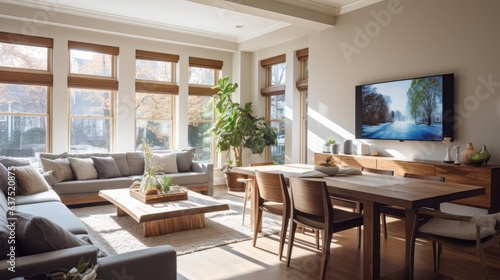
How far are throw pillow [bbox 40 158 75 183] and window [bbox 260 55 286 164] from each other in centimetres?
391

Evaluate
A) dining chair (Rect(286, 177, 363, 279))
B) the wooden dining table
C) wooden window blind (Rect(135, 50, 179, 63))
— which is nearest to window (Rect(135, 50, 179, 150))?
wooden window blind (Rect(135, 50, 179, 63))

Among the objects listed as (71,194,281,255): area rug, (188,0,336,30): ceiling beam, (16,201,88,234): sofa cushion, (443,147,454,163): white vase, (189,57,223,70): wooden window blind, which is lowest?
(71,194,281,255): area rug

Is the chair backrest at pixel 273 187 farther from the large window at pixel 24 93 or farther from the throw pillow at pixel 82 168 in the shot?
the large window at pixel 24 93

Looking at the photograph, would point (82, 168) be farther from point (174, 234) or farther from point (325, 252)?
point (325, 252)

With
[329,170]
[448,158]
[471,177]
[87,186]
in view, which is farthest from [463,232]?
[87,186]

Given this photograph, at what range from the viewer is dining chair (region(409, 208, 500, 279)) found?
244 cm

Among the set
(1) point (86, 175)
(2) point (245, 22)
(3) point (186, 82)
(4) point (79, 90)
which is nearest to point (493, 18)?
(2) point (245, 22)

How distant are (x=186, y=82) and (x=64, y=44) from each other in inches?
91.1

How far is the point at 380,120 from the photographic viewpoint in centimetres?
528

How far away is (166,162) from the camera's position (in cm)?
662

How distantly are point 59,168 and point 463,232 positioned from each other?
5.25 metres

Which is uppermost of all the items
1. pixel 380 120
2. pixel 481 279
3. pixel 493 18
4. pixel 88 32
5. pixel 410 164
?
pixel 88 32

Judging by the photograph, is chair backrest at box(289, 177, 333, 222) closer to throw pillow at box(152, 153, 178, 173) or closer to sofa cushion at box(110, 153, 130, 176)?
throw pillow at box(152, 153, 178, 173)

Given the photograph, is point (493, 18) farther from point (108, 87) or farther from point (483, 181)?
point (108, 87)
